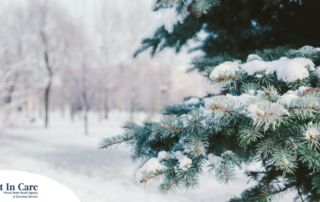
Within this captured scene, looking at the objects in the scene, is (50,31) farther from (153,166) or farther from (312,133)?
(312,133)

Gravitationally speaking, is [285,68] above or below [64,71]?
below

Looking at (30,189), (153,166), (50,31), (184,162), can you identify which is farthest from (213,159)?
(50,31)

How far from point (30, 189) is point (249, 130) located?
1584 mm

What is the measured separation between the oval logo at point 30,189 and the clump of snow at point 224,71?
4.50 feet

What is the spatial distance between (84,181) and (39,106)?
143 feet

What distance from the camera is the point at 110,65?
81.1 feet

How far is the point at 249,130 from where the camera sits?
63.7 inches

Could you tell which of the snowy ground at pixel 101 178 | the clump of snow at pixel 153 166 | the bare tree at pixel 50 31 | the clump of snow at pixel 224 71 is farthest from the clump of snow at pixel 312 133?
the bare tree at pixel 50 31

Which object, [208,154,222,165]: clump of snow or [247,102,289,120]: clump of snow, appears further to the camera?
[208,154,222,165]: clump of snow

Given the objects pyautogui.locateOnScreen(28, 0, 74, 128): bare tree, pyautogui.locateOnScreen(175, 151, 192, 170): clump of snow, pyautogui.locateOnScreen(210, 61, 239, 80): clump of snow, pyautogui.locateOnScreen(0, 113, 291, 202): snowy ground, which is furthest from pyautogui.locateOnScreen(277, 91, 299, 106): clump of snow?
pyautogui.locateOnScreen(28, 0, 74, 128): bare tree

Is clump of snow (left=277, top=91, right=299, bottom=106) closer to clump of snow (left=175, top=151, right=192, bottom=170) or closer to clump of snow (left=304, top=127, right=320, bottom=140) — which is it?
clump of snow (left=304, top=127, right=320, bottom=140)

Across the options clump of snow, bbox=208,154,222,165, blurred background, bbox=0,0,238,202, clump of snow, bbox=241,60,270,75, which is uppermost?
blurred background, bbox=0,0,238,202

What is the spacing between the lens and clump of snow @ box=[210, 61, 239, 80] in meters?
1.76

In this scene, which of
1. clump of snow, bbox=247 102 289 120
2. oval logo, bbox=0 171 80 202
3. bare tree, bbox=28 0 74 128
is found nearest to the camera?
clump of snow, bbox=247 102 289 120
